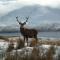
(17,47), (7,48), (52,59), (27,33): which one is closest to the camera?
(52,59)

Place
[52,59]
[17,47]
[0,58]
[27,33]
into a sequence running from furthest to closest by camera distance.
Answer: [27,33], [17,47], [0,58], [52,59]

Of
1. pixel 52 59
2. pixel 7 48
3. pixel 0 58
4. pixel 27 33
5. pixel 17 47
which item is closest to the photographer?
pixel 52 59

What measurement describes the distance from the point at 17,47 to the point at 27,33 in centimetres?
682

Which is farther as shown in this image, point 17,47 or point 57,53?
point 17,47

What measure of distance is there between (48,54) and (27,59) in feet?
3.17

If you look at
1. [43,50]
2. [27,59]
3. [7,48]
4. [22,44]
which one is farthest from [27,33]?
[27,59]

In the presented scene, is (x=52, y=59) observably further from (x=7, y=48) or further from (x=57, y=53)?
(x=7, y=48)

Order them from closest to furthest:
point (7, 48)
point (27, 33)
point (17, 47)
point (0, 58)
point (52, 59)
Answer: point (52, 59), point (0, 58), point (7, 48), point (17, 47), point (27, 33)

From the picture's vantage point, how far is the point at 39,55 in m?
14.6

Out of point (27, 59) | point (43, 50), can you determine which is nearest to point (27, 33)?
point (43, 50)

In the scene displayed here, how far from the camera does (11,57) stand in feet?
48.3

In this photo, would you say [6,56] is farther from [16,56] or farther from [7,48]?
[7,48]

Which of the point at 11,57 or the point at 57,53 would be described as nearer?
the point at 11,57

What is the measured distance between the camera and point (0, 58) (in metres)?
16.1
